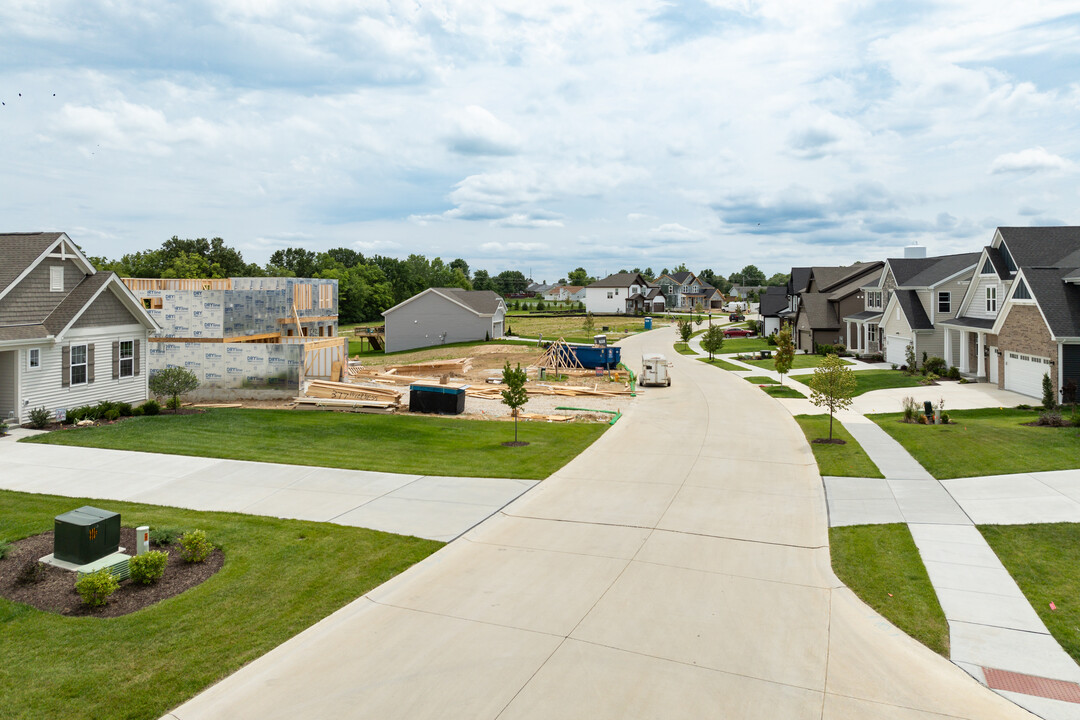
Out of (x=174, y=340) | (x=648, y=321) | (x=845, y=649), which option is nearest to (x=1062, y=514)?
(x=845, y=649)

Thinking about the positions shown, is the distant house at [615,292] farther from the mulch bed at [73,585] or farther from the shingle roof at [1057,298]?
the mulch bed at [73,585]

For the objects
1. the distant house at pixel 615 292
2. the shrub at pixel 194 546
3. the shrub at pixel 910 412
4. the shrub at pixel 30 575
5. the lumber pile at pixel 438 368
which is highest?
the distant house at pixel 615 292

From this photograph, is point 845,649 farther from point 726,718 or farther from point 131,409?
point 131,409

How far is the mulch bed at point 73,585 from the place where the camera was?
30.4ft

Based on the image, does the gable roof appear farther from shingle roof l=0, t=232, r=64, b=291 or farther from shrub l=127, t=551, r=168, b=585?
shrub l=127, t=551, r=168, b=585

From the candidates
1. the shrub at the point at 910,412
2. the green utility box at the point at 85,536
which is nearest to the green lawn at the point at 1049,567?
the shrub at the point at 910,412

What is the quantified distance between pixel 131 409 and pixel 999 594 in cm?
2718

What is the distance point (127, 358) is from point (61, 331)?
13.7 ft

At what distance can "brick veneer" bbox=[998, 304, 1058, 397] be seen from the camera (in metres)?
26.3

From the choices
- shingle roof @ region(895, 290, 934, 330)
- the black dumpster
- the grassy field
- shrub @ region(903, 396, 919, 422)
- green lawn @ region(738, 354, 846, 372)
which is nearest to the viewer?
shrub @ region(903, 396, 919, 422)

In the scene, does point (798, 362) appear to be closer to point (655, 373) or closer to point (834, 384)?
point (655, 373)

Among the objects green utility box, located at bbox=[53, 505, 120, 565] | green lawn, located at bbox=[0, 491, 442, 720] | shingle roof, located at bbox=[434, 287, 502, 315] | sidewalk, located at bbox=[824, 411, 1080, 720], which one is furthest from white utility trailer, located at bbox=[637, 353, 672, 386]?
shingle roof, located at bbox=[434, 287, 502, 315]

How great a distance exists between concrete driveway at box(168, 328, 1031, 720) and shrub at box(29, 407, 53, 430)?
57.0 ft

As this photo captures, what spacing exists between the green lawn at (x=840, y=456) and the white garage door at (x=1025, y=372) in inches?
376
